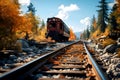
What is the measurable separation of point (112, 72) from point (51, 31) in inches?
1200

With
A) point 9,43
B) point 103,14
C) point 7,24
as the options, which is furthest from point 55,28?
point 103,14

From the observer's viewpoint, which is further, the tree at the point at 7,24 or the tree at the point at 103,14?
the tree at the point at 103,14

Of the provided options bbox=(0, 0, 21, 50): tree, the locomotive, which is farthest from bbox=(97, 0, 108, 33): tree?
bbox=(0, 0, 21, 50): tree

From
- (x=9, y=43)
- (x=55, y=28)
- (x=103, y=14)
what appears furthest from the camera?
(x=103, y=14)

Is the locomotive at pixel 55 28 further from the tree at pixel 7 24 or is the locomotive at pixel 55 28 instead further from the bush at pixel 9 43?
the bush at pixel 9 43

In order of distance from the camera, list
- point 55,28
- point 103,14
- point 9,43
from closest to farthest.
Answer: point 9,43, point 55,28, point 103,14

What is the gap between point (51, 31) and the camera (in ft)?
116

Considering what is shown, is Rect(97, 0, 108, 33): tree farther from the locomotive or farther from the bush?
the bush

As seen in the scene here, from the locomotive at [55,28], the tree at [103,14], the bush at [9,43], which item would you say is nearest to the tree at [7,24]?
the bush at [9,43]

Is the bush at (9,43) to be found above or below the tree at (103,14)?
below

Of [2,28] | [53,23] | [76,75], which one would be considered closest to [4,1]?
[2,28]

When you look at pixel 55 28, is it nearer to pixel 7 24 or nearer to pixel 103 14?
pixel 7 24

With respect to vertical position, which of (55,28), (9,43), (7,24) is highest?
(55,28)

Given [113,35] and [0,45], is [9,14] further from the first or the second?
[113,35]
